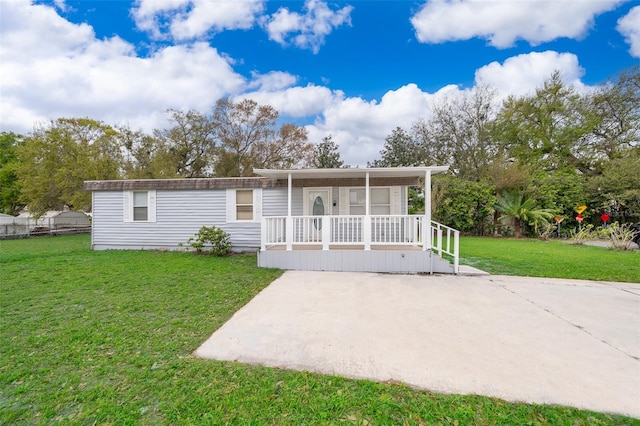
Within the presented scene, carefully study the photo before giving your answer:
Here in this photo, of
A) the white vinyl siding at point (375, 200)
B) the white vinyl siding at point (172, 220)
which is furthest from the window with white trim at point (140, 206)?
the white vinyl siding at point (375, 200)

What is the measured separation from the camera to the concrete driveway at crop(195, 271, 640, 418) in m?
2.21

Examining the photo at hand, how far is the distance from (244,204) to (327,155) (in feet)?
41.9

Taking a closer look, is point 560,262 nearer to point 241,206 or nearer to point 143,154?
point 241,206

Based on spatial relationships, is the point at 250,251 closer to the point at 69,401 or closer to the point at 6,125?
the point at 69,401

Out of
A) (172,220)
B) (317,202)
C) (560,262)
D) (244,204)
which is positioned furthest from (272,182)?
(560,262)

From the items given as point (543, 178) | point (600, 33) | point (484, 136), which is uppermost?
point (600, 33)

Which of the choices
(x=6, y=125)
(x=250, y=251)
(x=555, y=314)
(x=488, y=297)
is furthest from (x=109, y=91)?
(x=6, y=125)

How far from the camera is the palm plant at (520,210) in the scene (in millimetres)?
12797

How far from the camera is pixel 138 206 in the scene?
958cm

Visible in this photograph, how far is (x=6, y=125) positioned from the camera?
76.0 feet

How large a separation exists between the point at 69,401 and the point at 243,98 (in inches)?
885

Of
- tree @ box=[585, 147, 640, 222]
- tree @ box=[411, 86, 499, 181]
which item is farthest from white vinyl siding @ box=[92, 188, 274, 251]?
tree @ box=[585, 147, 640, 222]

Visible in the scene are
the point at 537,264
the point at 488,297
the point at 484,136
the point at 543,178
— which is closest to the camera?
the point at 488,297

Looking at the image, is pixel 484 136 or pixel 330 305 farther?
pixel 484 136
